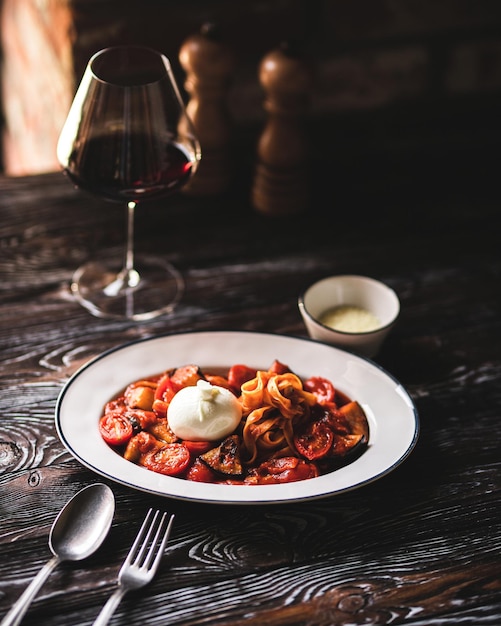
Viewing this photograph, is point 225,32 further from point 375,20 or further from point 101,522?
point 101,522

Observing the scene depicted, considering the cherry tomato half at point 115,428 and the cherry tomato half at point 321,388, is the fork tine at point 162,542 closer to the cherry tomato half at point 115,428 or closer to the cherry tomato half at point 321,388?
the cherry tomato half at point 115,428

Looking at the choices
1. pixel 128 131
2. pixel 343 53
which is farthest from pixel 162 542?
pixel 343 53

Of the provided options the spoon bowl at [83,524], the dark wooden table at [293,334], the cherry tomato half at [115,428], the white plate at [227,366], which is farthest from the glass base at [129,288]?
the spoon bowl at [83,524]

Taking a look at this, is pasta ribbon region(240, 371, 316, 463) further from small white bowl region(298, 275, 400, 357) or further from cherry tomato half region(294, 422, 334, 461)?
small white bowl region(298, 275, 400, 357)

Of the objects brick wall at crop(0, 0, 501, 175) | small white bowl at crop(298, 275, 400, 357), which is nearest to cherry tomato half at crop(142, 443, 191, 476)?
small white bowl at crop(298, 275, 400, 357)

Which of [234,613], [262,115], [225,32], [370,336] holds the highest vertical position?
[225,32]

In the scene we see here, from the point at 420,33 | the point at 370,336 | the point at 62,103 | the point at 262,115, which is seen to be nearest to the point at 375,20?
the point at 420,33

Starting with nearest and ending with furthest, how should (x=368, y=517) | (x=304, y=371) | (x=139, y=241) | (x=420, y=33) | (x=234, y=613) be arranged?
(x=234, y=613)
(x=368, y=517)
(x=304, y=371)
(x=139, y=241)
(x=420, y=33)

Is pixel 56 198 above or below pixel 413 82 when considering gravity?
below
